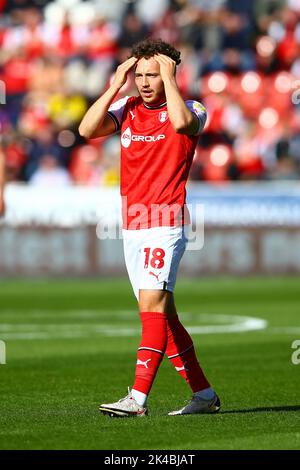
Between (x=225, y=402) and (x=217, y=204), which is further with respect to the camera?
(x=217, y=204)

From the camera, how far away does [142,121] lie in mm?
8227

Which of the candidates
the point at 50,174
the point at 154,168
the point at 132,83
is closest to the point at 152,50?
the point at 154,168

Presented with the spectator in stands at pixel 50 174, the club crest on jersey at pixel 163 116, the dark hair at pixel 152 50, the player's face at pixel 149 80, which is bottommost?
the spectator in stands at pixel 50 174

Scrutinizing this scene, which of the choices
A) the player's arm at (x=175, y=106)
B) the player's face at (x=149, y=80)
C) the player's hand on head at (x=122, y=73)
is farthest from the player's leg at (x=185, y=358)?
the player's hand on head at (x=122, y=73)

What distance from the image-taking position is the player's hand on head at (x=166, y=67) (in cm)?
796

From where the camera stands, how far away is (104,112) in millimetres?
8172

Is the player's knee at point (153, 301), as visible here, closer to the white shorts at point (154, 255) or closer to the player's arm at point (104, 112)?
the white shorts at point (154, 255)

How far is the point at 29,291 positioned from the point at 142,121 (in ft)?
47.4

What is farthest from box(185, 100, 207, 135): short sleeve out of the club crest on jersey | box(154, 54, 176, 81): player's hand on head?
box(154, 54, 176, 81): player's hand on head

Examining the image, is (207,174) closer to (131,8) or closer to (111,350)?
(131,8)

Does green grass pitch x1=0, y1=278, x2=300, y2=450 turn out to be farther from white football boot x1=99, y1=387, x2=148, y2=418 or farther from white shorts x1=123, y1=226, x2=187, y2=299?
white shorts x1=123, y1=226, x2=187, y2=299

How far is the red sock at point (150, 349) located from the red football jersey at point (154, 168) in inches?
25.2

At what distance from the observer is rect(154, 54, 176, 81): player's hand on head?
26.1 feet
